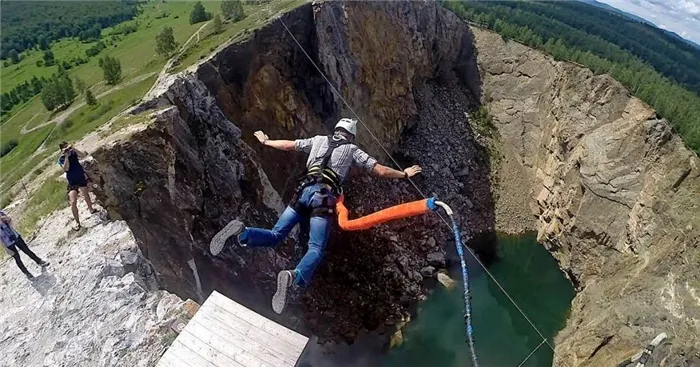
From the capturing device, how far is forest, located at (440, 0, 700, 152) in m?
33.0

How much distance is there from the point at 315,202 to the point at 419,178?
27610 millimetres

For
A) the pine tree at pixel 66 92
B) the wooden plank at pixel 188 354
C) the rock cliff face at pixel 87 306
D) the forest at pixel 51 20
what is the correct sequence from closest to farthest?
the wooden plank at pixel 188 354 < the rock cliff face at pixel 87 306 < the pine tree at pixel 66 92 < the forest at pixel 51 20

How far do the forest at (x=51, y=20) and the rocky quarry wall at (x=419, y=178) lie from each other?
3561 inches

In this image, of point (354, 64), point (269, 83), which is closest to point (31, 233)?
point (269, 83)

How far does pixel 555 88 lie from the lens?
40.6m

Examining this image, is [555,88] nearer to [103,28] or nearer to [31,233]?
[31,233]

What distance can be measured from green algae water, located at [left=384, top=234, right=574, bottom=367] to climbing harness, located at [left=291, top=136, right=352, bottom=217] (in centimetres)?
1706

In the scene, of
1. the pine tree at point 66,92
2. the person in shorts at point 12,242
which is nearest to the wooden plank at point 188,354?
the person in shorts at point 12,242

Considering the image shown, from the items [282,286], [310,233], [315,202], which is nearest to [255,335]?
[282,286]

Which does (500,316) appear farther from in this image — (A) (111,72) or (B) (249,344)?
(A) (111,72)

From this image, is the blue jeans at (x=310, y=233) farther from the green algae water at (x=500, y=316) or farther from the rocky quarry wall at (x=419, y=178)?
the green algae water at (x=500, y=316)

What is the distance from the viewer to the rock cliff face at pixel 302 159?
17828 millimetres

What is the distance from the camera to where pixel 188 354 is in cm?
803

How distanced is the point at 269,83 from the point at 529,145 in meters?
26.0
